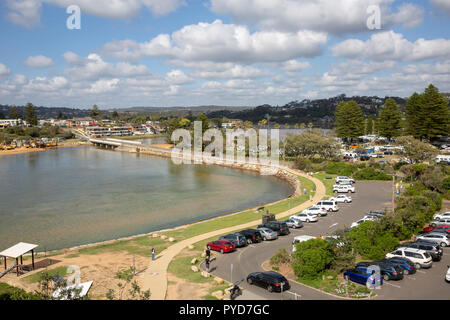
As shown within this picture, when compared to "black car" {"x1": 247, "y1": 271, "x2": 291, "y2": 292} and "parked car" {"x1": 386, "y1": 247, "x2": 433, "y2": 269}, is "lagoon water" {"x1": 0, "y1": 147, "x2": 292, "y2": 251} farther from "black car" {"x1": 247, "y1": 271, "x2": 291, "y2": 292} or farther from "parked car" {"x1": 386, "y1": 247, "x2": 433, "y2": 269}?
"parked car" {"x1": 386, "y1": 247, "x2": 433, "y2": 269}

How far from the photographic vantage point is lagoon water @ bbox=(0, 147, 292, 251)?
2738 centimetres

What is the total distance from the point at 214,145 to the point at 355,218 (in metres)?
58.0

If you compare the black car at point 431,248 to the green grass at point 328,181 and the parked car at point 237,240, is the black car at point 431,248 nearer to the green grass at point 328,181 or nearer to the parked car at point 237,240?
the parked car at point 237,240

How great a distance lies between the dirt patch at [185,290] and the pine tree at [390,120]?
60.4 meters

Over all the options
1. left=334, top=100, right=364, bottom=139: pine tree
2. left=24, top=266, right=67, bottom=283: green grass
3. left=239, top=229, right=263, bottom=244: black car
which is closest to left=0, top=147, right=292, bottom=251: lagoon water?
left=24, top=266, right=67, bottom=283: green grass

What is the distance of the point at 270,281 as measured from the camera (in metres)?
13.8

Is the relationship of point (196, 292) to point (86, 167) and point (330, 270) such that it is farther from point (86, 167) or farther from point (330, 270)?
point (86, 167)

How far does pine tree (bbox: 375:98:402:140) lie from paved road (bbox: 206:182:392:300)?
34.6 m

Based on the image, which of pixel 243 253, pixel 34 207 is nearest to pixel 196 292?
pixel 243 253

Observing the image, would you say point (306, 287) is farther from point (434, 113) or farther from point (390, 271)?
point (434, 113)

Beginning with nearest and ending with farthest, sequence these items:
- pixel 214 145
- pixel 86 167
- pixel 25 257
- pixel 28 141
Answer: pixel 25 257 < pixel 86 167 < pixel 214 145 < pixel 28 141

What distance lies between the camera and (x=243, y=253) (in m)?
18.8

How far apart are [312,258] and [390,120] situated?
5791cm

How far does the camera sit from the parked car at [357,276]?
47.3 feet
